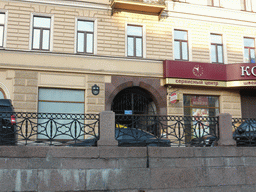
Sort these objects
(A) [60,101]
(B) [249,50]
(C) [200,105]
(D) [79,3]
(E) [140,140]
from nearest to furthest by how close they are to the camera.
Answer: (E) [140,140] → (A) [60,101] → (D) [79,3] → (C) [200,105] → (B) [249,50]

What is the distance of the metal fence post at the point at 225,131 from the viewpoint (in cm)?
800

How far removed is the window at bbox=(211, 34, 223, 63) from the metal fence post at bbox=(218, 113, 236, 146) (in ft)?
33.0

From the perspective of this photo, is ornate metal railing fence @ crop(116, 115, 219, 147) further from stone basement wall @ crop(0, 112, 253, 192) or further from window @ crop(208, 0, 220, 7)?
window @ crop(208, 0, 220, 7)

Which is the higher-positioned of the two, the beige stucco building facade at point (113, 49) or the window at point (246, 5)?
the window at point (246, 5)

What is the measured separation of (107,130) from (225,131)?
11.1 ft

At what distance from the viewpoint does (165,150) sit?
7.46m

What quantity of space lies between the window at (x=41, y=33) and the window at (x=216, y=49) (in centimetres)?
981

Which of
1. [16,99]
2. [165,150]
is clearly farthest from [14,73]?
[165,150]

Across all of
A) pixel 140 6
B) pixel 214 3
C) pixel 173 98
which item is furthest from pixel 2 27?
pixel 214 3

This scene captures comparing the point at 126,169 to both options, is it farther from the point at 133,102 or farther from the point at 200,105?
the point at 200,105

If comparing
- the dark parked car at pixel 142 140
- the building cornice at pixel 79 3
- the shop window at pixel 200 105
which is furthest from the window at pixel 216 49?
the dark parked car at pixel 142 140

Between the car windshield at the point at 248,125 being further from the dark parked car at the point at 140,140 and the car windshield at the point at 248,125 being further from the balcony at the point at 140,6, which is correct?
the balcony at the point at 140,6

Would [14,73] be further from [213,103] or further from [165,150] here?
[213,103]

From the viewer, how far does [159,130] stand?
8117mm
